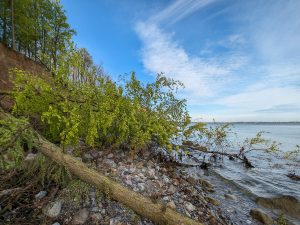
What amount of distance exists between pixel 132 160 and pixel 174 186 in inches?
65.0

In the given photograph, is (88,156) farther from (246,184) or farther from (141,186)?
(246,184)

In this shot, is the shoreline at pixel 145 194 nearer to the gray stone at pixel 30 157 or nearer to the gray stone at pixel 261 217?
the gray stone at pixel 261 217

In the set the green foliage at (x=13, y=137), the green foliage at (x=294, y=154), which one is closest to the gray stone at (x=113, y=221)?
the green foliage at (x=13, y=137)

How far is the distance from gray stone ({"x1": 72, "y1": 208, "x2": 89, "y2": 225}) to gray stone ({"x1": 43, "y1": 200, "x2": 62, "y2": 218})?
0.35 metres

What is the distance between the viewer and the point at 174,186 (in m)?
5.05

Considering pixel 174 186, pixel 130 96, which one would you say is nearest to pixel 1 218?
pixel 174 186

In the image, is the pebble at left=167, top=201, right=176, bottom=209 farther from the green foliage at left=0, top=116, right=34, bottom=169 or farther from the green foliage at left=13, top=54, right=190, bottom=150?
the green foliage at left=0, top=116, right=34, bottom=169

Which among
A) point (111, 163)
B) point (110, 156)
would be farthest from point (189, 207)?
point (110, 156)

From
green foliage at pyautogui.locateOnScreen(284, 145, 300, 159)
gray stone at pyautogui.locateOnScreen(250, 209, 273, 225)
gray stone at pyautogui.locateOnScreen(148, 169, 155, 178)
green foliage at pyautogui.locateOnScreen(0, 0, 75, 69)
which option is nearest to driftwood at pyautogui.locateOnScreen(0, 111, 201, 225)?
gray stone at pyautogui.locateOnScreen(148, 169, 155, 178)

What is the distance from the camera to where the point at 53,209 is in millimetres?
3369

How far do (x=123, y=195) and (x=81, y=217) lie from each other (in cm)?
86

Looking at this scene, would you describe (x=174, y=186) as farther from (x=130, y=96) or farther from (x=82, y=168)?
(x=130, y=96)

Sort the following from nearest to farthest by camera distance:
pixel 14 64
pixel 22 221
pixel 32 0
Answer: pixel 22 221 → pixel 14 64 → pixel 32 0

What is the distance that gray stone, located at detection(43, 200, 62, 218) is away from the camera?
10.8 ft
